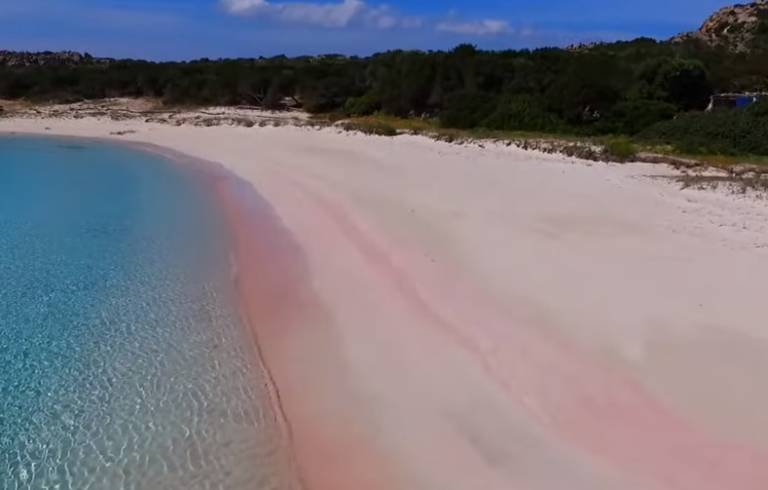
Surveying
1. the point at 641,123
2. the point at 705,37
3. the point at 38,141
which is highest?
the point at 705,37

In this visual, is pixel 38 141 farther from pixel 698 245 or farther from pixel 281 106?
pixel 698 245

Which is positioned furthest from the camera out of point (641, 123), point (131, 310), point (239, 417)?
point (641, 123)

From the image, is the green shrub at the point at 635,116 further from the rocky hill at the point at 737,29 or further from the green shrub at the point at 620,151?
the rocky hill at the point at 737,29

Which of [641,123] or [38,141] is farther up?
[641,123]

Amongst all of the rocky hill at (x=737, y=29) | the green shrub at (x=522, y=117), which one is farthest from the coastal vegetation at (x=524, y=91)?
the rocky hill at (x=737, y=29)

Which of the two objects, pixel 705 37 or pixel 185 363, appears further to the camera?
pixel 705 37

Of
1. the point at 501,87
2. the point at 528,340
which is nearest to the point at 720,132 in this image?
the point at 501,87

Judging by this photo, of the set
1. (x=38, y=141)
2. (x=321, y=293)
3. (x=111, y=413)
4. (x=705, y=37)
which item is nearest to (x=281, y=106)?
(x=38, y=141)
